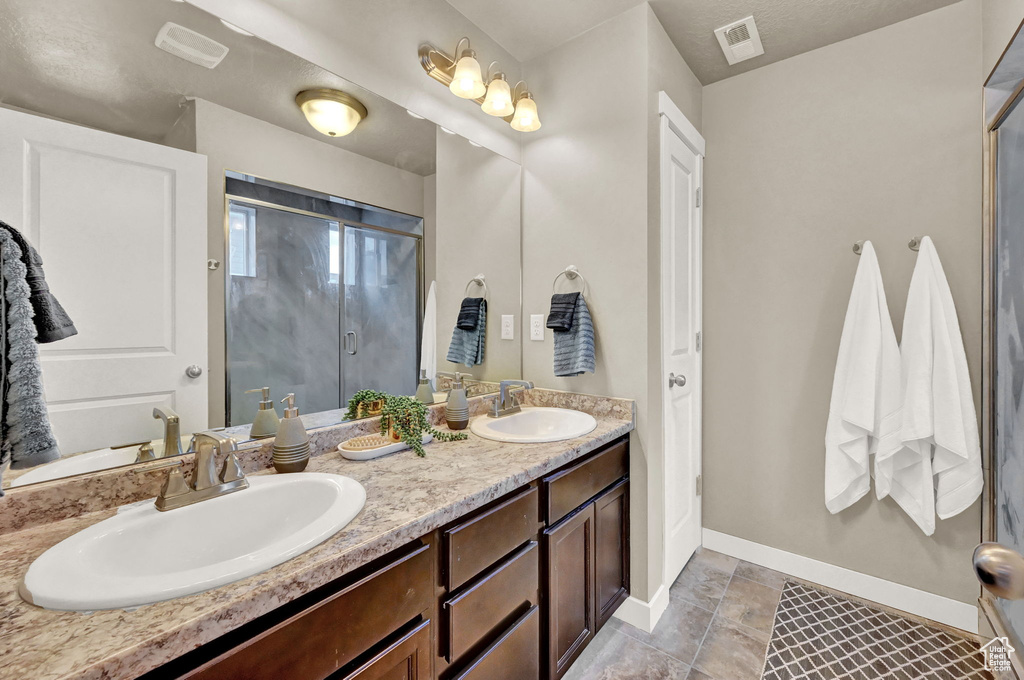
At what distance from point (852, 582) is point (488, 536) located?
1918 mm

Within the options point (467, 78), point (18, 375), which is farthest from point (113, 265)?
point (467, 78)

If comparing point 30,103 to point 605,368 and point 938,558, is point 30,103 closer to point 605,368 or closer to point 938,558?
point 605,368

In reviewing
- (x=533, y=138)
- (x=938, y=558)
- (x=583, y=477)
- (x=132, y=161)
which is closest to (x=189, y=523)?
(x=132, y=161)

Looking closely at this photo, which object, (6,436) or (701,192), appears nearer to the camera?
(6,436)

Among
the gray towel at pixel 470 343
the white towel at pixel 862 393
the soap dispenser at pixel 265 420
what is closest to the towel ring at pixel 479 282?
the gray towel at pixel 470 343

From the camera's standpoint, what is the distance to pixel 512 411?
1.86m

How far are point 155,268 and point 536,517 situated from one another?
3.92 ft

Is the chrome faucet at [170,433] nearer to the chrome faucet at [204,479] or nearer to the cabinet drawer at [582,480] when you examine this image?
the chrome faucet at [204,479]

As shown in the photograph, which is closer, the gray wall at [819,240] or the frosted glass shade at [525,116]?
the gray wall at [819,240]

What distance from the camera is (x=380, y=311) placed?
1534 mm

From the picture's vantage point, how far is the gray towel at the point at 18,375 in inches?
29.4

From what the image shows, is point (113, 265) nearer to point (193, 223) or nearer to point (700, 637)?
point (193, 223)

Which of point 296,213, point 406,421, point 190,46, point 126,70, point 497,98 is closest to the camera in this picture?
point 126,70

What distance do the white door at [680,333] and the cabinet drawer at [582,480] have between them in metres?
0.29
